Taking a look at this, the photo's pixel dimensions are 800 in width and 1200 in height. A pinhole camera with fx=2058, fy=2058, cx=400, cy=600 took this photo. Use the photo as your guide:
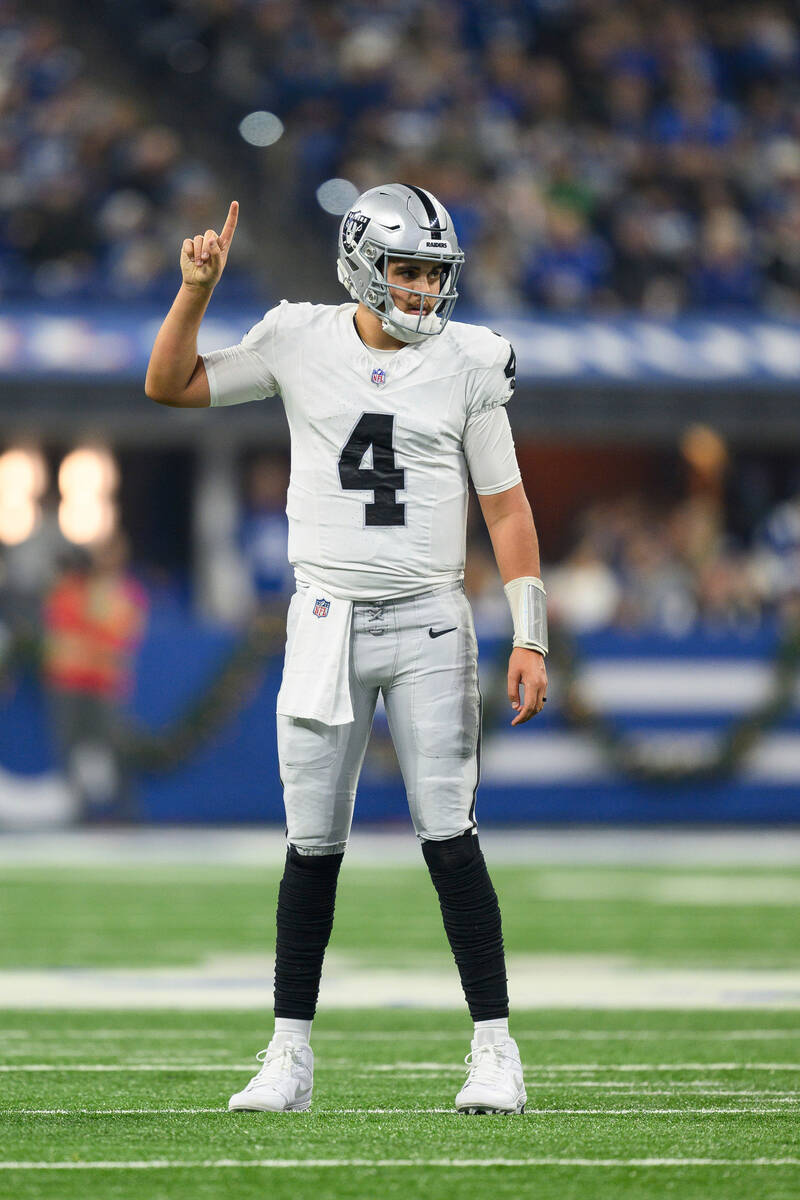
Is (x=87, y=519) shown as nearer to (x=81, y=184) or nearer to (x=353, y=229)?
(x=81, y=184)

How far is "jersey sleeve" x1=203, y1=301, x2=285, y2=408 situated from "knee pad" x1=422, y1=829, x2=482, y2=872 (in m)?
1.04

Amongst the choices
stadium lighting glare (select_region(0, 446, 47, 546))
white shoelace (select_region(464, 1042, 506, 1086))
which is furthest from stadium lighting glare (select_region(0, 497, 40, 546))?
white shoelace (select_region(464, 1042, 506, 1086))

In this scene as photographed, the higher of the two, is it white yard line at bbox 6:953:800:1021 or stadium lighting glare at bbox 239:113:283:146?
stadium lighting glare at bbox 239:113:283:146

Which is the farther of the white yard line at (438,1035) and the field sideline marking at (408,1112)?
the white yard line at (438,1035)

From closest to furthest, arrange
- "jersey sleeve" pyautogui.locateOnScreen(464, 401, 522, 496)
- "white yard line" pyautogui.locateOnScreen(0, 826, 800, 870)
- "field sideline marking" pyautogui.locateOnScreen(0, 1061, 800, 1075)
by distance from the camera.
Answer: "jersey sleeve" pyautogui.locateOnScreen(464, 401, 522, 496) → "field sideline marking" pyautogui.locateOnScreen(0, 1061, 800, 1075) → "white yard line" pyautogui.locateOnScreen(0, 826, 800, 870)

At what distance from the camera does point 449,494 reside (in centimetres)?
437

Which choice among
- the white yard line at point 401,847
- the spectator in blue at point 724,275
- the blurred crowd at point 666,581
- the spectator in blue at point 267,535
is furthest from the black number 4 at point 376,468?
the spectator in blue at point 724,275

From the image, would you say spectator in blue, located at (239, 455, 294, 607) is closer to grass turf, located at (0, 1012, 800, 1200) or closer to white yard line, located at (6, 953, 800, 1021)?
white yard line, located at (6, 953, 800, 1021)

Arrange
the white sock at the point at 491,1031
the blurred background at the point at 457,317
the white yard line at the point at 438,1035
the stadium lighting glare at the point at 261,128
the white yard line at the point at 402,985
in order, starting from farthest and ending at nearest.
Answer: the stadium lighting glare at the point at 261,128 < the blurred background at the point at 457,317 < the white yard line at the point at 402,985 < the white yard line at the point at 438,1035 < the white sock at the point at 491,1031

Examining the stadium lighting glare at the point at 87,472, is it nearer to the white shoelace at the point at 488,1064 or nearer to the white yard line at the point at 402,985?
the white yard line at the point at 402,985

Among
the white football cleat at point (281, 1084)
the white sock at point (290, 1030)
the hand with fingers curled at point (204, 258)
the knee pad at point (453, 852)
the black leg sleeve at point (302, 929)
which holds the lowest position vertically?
the white football cleat at point (281, 1084)

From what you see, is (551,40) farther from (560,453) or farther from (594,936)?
(594,936)

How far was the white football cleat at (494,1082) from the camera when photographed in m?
4.16

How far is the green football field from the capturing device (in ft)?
11.8
